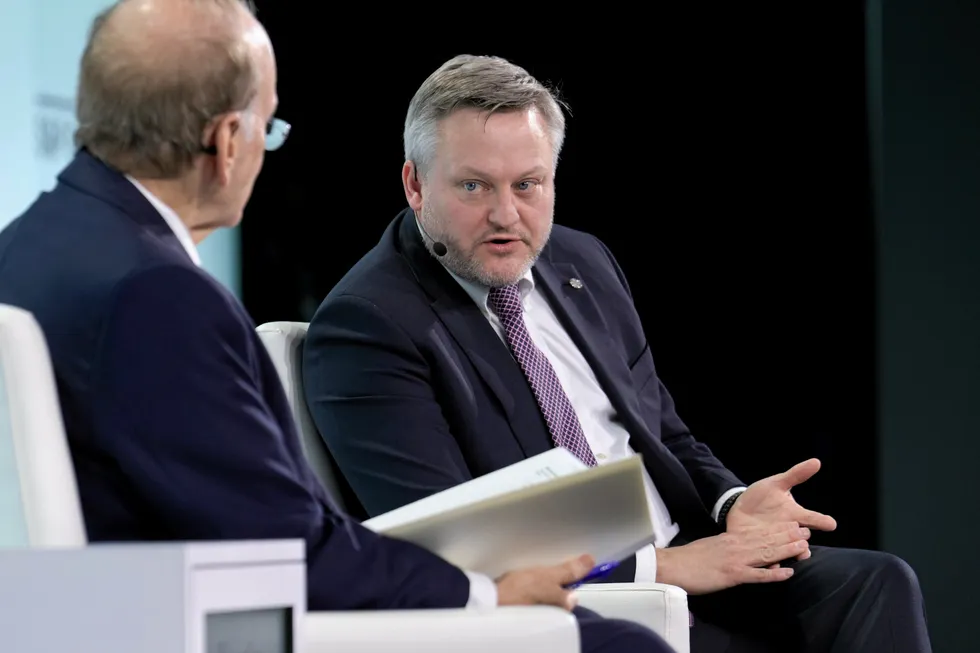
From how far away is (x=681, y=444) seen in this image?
2.90 metres

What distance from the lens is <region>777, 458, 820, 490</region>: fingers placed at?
2.57 metres

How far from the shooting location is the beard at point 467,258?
2617 millimetres

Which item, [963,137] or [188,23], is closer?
[188,23]

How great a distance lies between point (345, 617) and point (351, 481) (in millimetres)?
964

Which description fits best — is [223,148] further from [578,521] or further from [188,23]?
[578,521]

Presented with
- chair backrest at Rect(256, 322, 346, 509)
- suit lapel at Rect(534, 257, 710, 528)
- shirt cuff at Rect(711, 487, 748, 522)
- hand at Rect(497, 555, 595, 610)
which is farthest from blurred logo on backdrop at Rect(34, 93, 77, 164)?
hand at Rect(497, 555, 595, 610)

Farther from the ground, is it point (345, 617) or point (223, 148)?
point (223, 148)

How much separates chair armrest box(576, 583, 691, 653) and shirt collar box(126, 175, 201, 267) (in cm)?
90

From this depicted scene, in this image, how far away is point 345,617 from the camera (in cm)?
141

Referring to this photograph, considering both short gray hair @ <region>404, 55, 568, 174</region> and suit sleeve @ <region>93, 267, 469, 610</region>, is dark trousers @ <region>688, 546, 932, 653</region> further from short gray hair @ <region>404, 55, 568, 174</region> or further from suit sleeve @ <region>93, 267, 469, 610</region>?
suit sleeve @ <region>93, 267, 469, 610</region>

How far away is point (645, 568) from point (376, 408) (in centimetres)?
55

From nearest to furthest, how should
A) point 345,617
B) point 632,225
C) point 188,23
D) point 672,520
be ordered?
1. point 345,617
2. point 188,23
3. point 672,520
4. point 632,225

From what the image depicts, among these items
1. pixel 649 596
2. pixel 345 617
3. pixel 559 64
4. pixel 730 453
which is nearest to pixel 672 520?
pixel 649 596

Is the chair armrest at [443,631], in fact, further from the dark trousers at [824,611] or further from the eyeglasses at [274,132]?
the dark trousers at [824,611]
